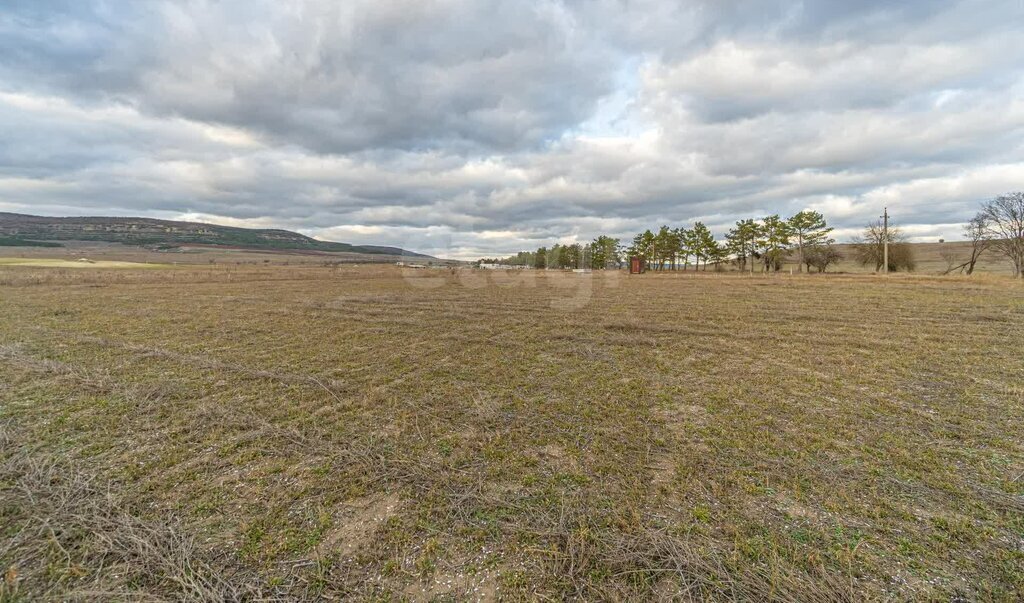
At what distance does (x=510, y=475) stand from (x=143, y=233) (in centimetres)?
19129

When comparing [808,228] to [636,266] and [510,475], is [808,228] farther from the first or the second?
[510,475]

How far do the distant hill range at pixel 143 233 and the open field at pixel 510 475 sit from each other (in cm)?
11132

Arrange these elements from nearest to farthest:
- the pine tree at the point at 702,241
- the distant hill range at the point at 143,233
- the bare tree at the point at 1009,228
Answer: the bare tree at the point at 1009,228 < the pine tree at the point at 702,241 < the distant hill range at the point at 143,233

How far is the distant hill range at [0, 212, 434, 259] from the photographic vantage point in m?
116

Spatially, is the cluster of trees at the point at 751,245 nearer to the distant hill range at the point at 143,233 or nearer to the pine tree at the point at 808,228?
the pine tree at the point at 808,228

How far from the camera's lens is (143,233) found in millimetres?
134250

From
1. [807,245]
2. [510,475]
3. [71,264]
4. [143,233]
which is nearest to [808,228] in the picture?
[807,245]

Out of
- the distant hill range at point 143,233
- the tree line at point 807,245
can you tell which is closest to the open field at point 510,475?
the tree line at point 807,245

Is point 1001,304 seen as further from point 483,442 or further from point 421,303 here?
point 421,303

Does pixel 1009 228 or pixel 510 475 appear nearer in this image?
pixel 510 475

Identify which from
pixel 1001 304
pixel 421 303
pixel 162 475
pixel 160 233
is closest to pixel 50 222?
pixel 160 233

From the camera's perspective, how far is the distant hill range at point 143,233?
116m

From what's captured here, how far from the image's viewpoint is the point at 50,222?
453 feet

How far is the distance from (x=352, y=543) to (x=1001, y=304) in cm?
2405
